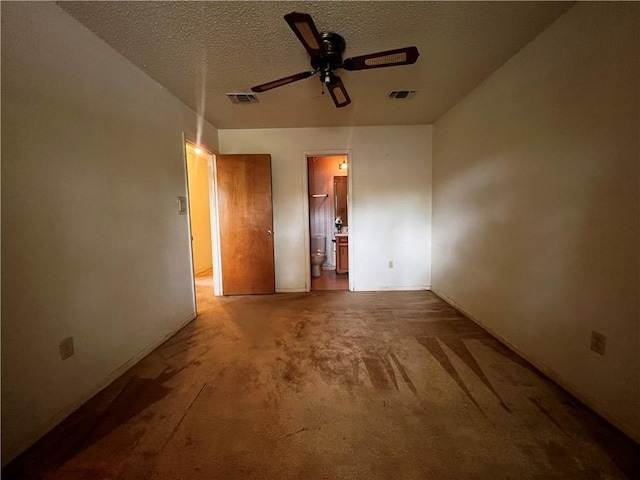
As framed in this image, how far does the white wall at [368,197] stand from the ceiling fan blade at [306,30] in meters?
2.18

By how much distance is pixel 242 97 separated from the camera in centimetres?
264

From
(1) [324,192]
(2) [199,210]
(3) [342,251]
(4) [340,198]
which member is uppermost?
(1) [324,192]

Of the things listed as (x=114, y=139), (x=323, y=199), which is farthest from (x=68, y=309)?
(x=323, y=199)

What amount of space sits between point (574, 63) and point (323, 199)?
13.4ft

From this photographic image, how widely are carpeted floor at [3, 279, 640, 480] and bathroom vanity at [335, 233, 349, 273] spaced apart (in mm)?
2455

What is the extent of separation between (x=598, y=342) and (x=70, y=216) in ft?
10.3

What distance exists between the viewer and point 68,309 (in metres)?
1.51

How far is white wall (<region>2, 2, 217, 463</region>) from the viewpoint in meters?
1.25

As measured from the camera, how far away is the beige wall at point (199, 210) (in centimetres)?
514

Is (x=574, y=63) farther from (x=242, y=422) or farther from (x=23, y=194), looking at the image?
(x=23, y=194)

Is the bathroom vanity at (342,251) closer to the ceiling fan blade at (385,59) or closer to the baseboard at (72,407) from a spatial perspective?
the baseboard at (72,407)

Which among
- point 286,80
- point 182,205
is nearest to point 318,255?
point 182,205

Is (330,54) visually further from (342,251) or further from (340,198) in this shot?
(340,198)

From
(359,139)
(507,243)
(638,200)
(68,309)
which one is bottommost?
(68,309)
